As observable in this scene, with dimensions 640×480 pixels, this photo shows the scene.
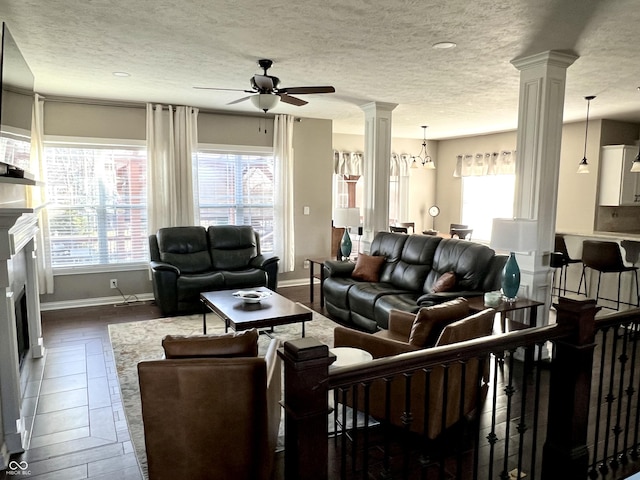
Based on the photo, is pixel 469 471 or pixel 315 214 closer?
pixel 469 471

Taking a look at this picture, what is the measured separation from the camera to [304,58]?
3863mm

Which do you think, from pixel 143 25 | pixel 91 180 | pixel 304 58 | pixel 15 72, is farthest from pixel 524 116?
pixel 91 180

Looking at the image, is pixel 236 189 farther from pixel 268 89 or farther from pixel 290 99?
pixel 268 89

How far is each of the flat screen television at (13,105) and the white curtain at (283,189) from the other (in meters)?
3.56

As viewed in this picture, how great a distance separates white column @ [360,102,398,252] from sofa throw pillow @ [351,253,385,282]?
2.80 ft

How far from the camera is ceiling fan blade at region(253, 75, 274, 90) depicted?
3.77 m

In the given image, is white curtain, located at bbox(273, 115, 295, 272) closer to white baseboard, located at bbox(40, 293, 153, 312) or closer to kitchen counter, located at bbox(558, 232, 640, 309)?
white baseboard, located at bbox(40, 293, 153, 312)

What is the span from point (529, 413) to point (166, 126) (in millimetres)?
5472

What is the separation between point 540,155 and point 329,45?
202 cm

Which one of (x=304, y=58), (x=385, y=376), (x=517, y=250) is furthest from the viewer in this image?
(x=304, y=58)

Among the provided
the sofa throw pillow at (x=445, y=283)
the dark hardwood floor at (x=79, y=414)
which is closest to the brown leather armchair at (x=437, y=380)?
the sofa throw pillow at (x=445, y=283)

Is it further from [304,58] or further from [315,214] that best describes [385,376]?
[315,214]

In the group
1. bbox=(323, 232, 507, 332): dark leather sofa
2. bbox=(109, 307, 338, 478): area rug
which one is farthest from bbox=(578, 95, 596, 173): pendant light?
bbox=(109, 307, 338, 478): area rug

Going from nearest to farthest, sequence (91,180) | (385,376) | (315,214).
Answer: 1. (385,376)
2. (91,180)
3. (315,214)
